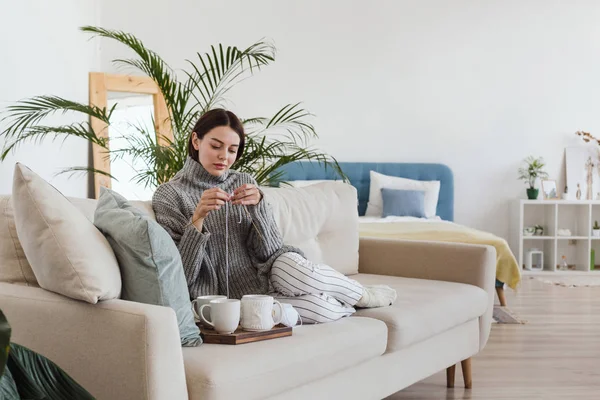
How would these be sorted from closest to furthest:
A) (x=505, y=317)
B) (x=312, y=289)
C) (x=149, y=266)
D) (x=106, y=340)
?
1. (x=106, y=340)
2. (x=149, y=266)
3. (x=312, y=289)
4. (x=505, y=317)

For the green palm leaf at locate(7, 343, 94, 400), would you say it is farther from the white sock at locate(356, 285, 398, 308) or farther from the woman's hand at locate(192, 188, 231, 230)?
the white sock at locate(356, 285, 398, 308)

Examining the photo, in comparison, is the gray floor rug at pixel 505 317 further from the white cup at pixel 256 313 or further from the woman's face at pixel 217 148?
the white cup at pixel 256 313

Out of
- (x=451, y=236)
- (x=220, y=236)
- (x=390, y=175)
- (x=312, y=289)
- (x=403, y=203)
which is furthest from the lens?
(x=390, y=175)

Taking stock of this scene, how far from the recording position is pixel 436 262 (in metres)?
3.55

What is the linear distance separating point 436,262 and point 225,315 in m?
1.59

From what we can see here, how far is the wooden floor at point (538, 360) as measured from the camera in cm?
338

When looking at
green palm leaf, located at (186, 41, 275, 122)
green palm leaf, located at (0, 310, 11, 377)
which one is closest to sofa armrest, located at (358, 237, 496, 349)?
green palm leaf, located at (186, 41, 275, 122)

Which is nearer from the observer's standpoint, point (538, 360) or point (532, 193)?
point (538, 360)

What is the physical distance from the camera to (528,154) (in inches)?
298

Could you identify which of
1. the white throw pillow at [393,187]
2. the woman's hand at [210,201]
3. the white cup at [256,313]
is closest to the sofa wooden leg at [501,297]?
the white throw pillow at [393,187]

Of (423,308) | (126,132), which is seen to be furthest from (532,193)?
(423,308)

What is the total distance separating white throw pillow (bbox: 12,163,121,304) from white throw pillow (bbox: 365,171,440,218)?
16.2 feet

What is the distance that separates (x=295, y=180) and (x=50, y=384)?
528 centimetres

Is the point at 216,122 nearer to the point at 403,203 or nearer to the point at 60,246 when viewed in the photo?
the point at 60,246
